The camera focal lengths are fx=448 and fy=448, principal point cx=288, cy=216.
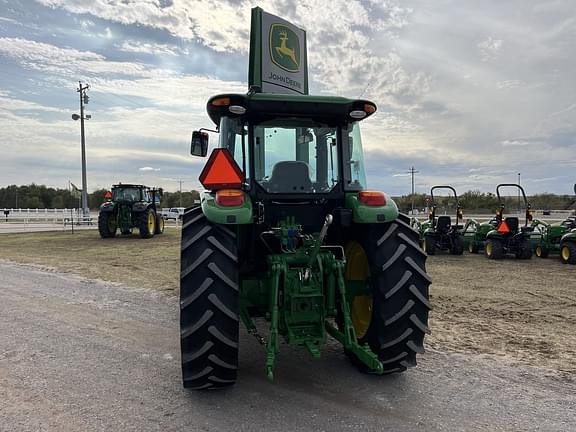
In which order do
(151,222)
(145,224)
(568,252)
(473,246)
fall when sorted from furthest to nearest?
(151,222) < (145,224) < (473,246) < (568,252)

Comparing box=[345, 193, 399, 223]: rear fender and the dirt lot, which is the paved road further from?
box=[345, 193, 399, 223]: rear fender

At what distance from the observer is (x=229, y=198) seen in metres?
3.60

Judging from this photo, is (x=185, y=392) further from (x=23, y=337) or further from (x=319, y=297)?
(x=23, y=337)

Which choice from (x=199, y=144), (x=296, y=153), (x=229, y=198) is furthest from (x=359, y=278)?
(x=199, y=144)

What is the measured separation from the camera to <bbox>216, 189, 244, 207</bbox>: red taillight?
3.60m

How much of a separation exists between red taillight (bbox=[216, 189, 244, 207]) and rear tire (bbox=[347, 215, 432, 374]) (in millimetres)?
1227

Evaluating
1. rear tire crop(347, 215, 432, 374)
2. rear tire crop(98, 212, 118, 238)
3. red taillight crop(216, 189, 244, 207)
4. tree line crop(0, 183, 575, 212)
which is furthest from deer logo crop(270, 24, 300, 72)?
tree line crop(0, 183, 575, 212)

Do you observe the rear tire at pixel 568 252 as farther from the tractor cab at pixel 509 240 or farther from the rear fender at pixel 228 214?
the rear fender at pixel 228 214

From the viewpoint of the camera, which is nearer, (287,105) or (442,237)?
(287,105)

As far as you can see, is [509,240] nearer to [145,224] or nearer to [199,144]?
[199,144]

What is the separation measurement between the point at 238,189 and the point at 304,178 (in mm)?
736

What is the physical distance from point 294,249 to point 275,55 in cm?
546

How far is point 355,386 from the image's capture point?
12.3ft

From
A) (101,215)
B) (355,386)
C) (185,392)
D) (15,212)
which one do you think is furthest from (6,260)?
(15,212)
